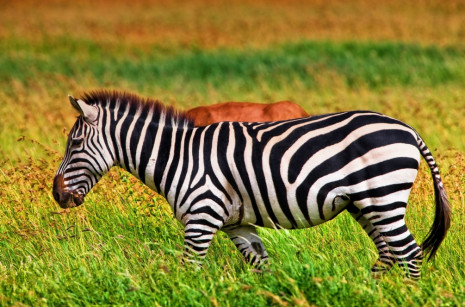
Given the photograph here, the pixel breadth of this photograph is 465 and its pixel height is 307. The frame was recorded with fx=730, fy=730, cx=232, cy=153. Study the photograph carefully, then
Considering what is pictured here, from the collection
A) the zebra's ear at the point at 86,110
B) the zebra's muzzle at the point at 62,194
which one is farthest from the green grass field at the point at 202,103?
the zebra's ear at the point at 86,110

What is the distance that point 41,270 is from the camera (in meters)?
5.86

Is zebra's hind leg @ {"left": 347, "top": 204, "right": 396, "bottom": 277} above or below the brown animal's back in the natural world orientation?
below

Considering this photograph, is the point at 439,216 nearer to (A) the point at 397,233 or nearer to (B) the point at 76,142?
(A) the point at 397,233

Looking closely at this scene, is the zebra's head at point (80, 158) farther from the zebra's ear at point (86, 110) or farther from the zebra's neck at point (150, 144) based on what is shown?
the zebra's neck at point (150, 144)

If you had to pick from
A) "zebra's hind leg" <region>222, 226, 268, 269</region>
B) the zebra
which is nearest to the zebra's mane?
the zebra

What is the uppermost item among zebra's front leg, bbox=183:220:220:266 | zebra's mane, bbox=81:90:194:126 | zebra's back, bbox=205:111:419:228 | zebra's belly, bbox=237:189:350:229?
zebra's mane, bbox=81:90:194:126

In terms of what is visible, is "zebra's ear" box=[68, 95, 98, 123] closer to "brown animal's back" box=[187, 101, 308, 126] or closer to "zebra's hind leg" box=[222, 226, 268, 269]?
"zebra's hind leg" box=[222, 226, 268, 269]

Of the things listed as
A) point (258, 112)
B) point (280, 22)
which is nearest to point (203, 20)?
point (280, 22)

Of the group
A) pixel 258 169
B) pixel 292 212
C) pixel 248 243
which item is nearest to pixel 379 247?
pixel 292 212

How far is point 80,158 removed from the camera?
6.00m

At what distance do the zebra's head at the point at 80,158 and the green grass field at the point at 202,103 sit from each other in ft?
1.55

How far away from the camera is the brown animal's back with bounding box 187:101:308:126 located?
8570mm

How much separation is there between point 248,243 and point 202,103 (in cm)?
884

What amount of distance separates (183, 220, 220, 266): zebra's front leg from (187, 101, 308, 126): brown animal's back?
9.96 ft
